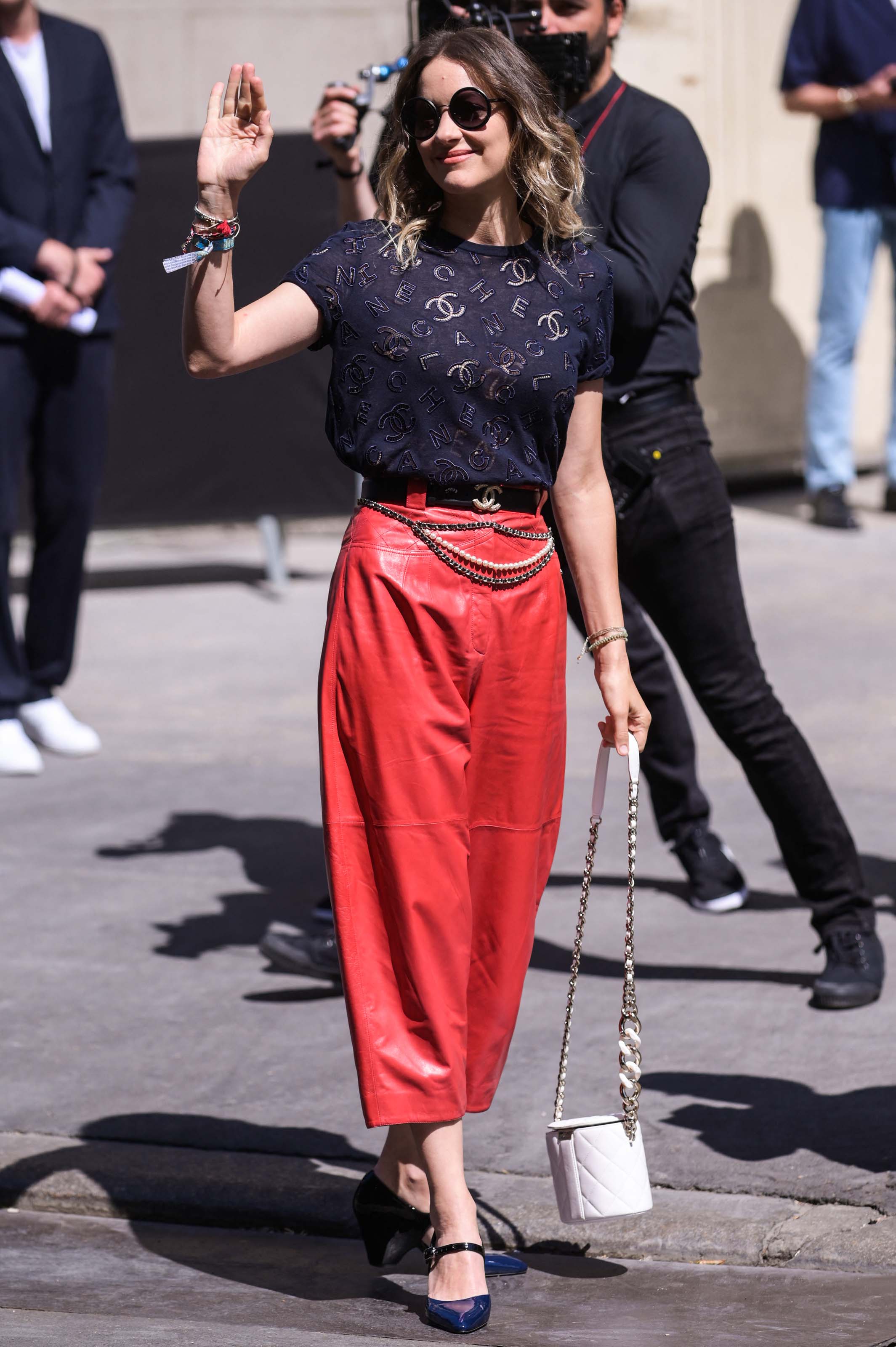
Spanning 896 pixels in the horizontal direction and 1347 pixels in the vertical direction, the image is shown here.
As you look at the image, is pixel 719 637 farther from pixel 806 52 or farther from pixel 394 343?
pixel 806 52

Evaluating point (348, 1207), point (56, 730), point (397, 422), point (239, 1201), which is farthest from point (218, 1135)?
point (56, 730)

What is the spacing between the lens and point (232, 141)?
3121 millimetres

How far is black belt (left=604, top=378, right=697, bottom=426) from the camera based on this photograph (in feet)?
15.4

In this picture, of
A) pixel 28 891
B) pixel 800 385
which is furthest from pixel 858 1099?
pixel 800 385

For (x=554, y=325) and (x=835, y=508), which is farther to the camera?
(x=835, y=508)

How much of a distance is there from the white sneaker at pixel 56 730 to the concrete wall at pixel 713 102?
3.87 meters

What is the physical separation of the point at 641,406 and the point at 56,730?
296 cm

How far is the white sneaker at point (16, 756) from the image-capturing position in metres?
6.67

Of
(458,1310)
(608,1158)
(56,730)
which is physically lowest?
(56,730)

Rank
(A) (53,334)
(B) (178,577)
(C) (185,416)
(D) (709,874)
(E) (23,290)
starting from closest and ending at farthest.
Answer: (D) (709,874) → (E) (23,290) → (A) (53,334) → (C) (185,416) → (B) (178,577)

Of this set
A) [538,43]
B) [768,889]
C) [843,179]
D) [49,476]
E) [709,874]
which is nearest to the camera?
[538,43]

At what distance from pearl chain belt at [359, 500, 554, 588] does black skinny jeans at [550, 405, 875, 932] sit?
52.1 inches

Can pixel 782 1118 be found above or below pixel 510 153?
below

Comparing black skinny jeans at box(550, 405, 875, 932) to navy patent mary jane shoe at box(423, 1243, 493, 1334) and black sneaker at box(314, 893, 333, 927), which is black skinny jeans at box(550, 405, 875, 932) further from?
navy patent mary jane shoe at box(423, 1243, 493, 1334)
